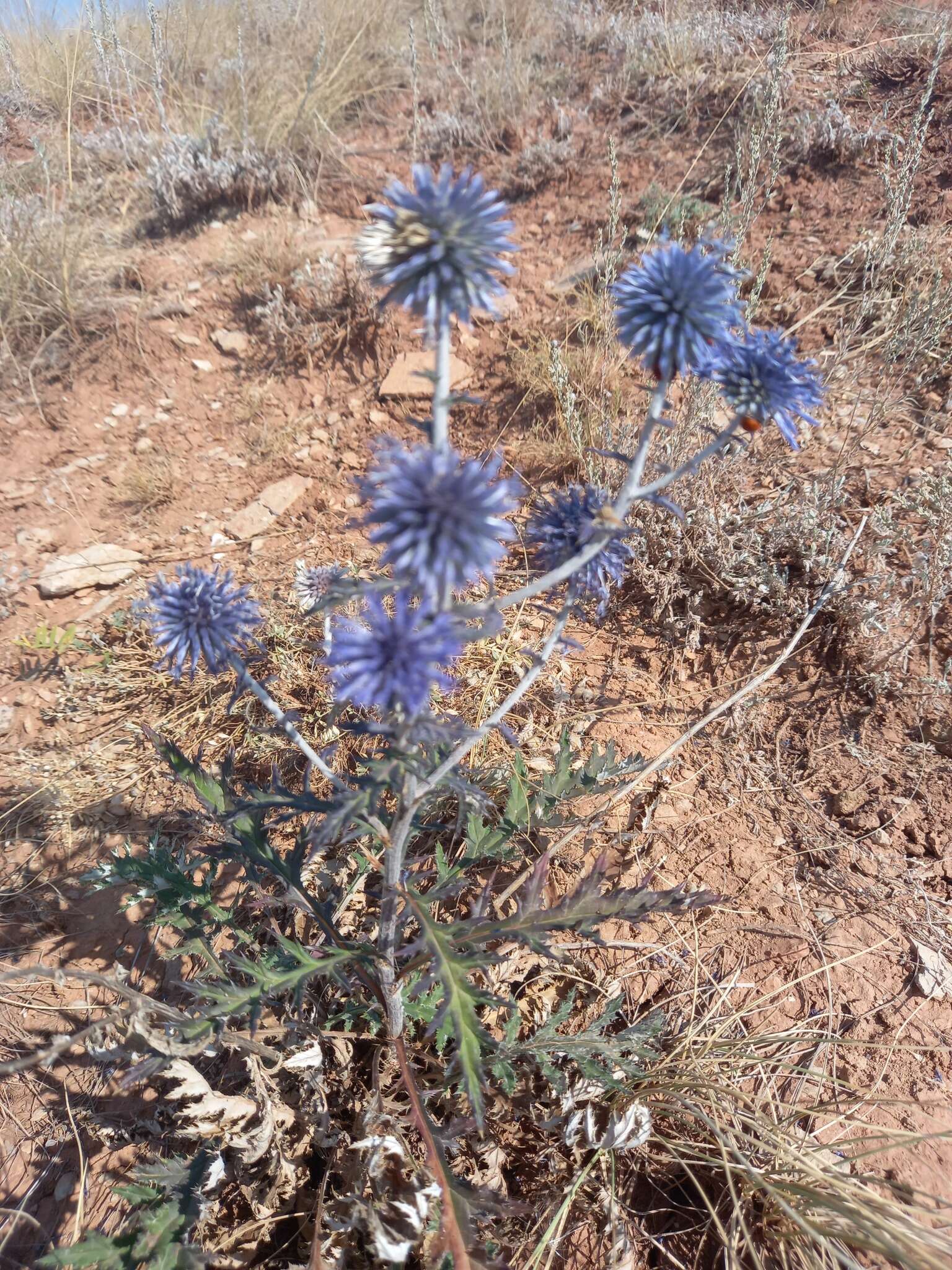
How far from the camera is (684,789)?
345 centimetres

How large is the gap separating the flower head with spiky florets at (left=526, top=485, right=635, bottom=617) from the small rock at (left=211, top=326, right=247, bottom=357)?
4.55m

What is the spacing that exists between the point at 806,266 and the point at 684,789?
167 inches

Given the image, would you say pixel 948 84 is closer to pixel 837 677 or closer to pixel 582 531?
pixel 837 677

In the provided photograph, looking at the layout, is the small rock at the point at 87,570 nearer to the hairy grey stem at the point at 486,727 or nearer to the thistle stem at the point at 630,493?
the hairy grey stem at the point at 486,727

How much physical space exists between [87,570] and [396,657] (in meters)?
3.72

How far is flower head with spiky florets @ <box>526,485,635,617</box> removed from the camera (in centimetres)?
208

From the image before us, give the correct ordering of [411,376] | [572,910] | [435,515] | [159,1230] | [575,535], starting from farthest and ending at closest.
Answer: [411,376]
[572,910]
[159,1230]
[575,535]
[435,515]

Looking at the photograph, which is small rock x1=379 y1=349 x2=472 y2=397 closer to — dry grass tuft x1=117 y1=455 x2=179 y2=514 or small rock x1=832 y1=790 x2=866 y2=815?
dry grass tuft x1=117 y1=455 x2=179 y2=514

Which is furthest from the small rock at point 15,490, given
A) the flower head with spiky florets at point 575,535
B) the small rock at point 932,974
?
the small rock at point 932,974

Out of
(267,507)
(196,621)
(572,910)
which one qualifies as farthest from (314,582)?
(267,507)

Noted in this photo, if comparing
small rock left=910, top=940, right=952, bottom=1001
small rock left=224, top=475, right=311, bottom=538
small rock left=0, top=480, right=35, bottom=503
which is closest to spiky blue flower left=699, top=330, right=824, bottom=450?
small rock left=910, top=940, right=952, bottom=1001

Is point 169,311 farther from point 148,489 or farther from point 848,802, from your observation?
point 848,802

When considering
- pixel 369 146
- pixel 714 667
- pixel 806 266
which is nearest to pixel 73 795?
pixel 714 667

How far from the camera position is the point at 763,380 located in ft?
6.02
